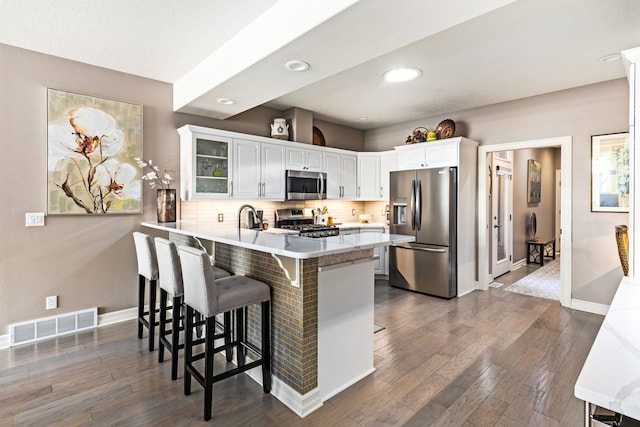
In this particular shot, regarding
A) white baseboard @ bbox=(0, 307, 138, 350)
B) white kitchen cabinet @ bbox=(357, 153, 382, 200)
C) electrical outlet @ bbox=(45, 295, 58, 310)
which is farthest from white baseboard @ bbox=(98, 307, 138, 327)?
white kitchen cabinet @ bbox=(357, 153, 382, 200)

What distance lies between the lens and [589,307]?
3.91m

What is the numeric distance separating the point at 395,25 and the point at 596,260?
3.82m

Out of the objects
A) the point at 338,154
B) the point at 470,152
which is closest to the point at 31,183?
the point at 338,154

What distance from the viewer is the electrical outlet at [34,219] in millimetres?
3072

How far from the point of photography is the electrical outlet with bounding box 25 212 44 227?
307cm

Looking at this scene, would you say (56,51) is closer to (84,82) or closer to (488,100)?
(84,82)

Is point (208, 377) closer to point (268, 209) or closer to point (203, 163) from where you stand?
point (203, 163)

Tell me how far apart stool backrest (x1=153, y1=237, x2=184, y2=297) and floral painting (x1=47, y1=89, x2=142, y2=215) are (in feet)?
4.79

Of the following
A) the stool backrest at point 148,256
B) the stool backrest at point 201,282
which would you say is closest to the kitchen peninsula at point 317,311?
the stool backrest at point 201,282

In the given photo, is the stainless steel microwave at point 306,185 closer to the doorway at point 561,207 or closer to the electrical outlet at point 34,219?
the doorway at point 561,207

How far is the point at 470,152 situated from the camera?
4754 mm

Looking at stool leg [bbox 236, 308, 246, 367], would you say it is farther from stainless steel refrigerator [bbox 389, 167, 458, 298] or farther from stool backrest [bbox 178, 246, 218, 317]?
stainless steel refrigerator [bbox 389, 167, 458, 298]

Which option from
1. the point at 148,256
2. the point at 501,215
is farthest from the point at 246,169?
the point at 501,215

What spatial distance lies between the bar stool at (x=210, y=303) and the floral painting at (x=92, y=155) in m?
1.91
